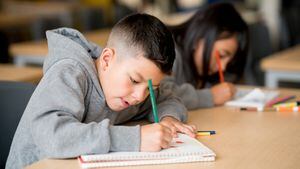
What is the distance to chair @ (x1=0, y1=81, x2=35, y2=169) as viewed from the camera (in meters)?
1.42

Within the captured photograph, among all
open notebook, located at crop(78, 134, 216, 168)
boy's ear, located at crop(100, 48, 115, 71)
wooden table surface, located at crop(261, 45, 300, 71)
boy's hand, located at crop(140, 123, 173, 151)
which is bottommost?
wooden table surface, located at crop(261, 45, 300, 71)

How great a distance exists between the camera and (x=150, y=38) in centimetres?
122

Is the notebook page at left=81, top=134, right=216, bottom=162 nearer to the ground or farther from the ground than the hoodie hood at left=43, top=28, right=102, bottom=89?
nearer to the ground

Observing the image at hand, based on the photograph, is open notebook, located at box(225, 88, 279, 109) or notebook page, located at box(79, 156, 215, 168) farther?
open notebook, located at box(225, 88, 279, 109)

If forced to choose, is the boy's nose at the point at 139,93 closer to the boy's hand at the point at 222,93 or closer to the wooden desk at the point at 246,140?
the wooden desk at the point at 246,140

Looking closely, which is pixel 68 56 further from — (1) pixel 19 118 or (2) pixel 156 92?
(2) pixel 156 92

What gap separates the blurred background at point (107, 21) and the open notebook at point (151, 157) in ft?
3.90

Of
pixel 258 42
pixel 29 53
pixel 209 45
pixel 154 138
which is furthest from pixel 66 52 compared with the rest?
pixel 258 42

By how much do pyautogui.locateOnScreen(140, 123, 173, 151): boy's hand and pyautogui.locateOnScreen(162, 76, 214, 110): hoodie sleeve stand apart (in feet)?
1.65

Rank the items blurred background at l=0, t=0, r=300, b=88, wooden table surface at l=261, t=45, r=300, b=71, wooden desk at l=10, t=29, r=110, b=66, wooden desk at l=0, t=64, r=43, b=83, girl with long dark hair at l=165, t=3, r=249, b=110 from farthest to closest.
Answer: blurred background at l=0, t=0, r=300, b=88 < wooden desk at l=10, t=29, r=110, b=66 < wooden table surface at l=261, t=45, r=300, b=71 < wooden desk at l=0, t=64, r=43, b=83 < girl with long dark hair at l=165, t=3, r=249, b=110

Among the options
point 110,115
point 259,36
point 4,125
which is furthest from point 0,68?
point 259,36

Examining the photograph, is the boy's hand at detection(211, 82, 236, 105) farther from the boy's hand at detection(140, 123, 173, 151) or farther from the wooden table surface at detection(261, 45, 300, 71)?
the wooden table surface at detection(261, 45, 300, 71)

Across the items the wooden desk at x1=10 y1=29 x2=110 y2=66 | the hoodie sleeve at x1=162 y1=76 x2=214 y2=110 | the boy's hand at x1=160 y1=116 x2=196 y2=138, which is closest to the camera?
the boy's hand at x1=160 y1=116 x2=196 y2=138

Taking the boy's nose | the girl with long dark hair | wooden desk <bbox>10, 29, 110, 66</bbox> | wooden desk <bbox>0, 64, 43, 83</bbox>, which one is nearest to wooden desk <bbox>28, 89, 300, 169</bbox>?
the boy's nose
